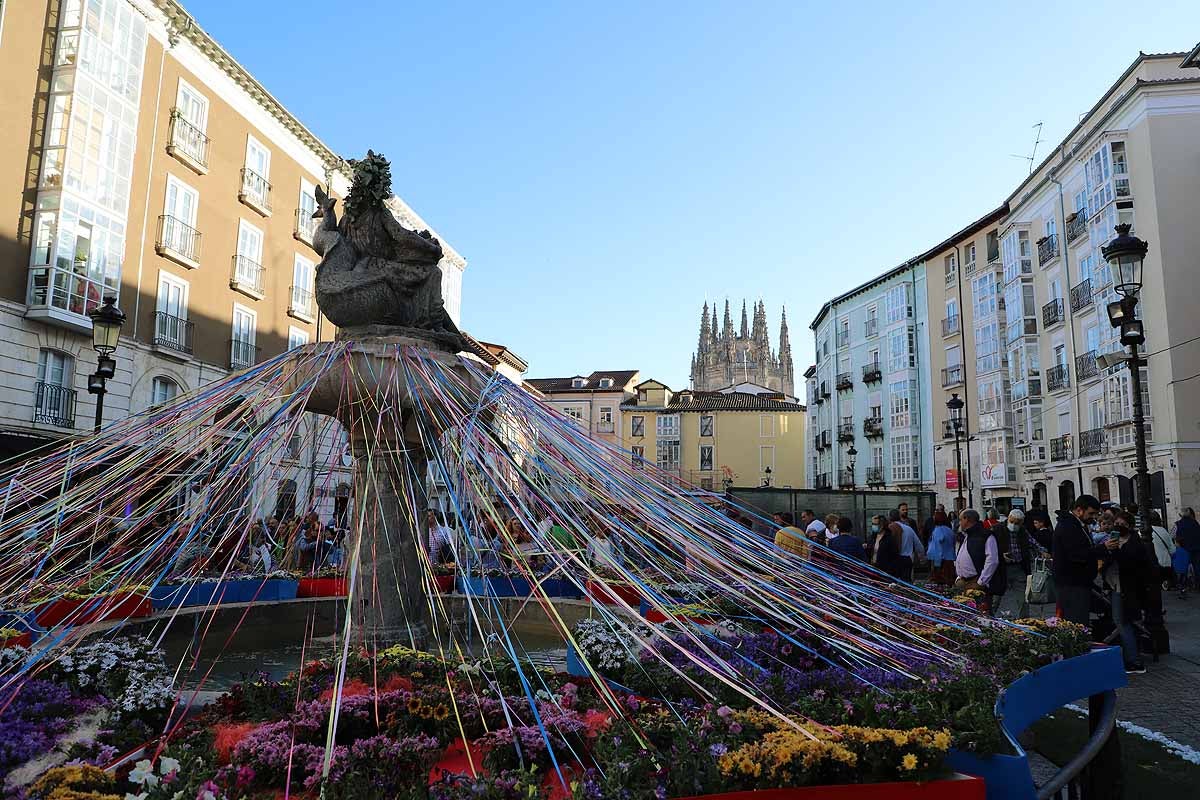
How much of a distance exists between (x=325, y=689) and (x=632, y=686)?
Answer: 5.54 feet

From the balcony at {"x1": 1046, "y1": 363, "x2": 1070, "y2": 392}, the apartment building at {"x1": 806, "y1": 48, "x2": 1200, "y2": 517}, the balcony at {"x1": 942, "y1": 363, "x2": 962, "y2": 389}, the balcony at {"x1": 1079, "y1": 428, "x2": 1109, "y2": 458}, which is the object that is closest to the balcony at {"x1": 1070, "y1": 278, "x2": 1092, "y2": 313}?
the apartment building at {"x1": 806, "y1": 48, "x2": 1200, "y2": 517}

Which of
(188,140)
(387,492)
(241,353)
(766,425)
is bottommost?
(387,492)

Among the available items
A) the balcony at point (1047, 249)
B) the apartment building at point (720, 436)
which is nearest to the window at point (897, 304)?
the balcony at point (1047, 249)

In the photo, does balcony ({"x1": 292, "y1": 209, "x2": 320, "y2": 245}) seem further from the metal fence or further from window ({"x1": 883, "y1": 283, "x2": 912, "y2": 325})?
window ({"x1": 883, "y1": 283, "x2": 912, "y2": 325})

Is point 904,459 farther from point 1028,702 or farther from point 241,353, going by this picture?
point 1028,702

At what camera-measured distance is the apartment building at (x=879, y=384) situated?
4434 centimetres

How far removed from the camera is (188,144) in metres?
22.8

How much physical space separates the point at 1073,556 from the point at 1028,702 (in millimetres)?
4390

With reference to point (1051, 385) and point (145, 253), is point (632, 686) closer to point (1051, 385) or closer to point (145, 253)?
point (145, 253)

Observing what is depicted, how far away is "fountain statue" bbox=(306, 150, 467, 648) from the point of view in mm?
5682

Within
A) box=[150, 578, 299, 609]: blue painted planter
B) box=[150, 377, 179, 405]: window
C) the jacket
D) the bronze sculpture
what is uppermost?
box=[150, 377, 179, 405]: window

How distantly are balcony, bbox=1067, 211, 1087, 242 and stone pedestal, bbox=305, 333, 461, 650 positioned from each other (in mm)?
29887

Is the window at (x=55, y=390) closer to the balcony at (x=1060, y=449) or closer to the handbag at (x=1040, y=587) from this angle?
the handbag at (x=1040, y=587)

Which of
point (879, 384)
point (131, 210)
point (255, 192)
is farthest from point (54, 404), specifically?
point (879, 384)
